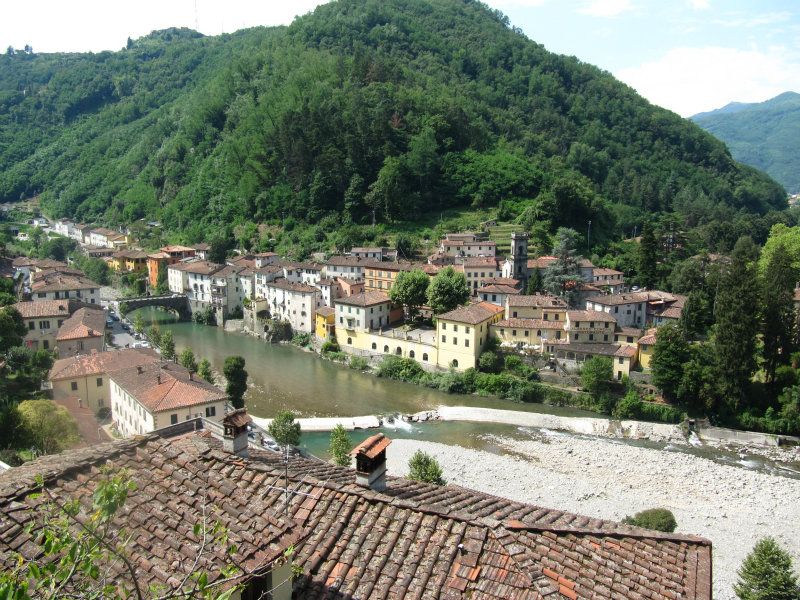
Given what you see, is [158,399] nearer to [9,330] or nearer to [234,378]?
[234,378]

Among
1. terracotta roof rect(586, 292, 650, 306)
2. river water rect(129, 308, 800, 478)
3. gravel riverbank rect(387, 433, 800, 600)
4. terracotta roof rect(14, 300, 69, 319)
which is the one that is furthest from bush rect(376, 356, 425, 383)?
terracotta roof rect(14, 300, 69, 319)

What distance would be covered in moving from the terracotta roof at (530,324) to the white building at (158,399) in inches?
734

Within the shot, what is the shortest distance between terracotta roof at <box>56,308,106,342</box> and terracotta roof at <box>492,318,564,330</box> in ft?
70.0

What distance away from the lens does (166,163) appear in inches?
3391

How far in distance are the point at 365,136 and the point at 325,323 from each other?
117ft

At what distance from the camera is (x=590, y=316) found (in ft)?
114

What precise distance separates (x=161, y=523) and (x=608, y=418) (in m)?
29.0

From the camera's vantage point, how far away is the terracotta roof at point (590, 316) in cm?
3450

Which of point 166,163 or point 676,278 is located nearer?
point 676,278

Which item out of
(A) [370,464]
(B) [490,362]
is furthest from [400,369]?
(A) [370,464]

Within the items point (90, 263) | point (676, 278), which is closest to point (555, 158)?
point (676, 278)

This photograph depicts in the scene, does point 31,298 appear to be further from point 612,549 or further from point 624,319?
point 612,549

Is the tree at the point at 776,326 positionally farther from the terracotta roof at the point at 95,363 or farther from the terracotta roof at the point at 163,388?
the terracotta roof at the point at 95,363

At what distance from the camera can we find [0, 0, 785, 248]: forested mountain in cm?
6781
